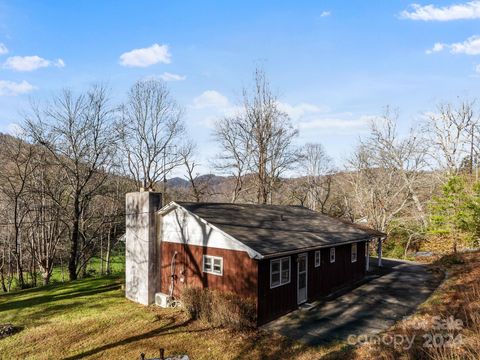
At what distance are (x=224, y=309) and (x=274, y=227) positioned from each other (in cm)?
490

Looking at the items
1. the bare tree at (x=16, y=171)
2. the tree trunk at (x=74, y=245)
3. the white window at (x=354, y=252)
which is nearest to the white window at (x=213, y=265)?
the white window at (x=354, y=252)

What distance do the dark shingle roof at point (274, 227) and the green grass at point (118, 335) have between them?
3074 millimetres

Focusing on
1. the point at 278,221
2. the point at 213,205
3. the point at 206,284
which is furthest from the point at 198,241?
the point at 278,221

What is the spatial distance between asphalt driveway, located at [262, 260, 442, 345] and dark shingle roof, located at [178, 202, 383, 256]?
266cm

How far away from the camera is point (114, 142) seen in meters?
25.8

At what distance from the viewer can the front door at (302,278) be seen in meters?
13.5

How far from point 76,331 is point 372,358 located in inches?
408

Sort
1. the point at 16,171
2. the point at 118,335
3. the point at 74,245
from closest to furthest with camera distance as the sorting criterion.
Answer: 1. the point at 118,335
2. the point at 74,245
3. the point at 16,171

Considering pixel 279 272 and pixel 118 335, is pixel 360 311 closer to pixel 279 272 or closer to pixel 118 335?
pixel 279 272

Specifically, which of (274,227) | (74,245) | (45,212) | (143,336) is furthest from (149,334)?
(45,212)

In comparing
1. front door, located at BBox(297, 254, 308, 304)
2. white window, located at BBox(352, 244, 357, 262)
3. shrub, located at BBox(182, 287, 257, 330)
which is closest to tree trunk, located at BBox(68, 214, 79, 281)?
shrub, located at BBox(182, 287, 257, 330)

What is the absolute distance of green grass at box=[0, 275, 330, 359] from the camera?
9.59m

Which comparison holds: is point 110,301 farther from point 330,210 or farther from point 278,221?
point 330,210

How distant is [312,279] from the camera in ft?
47.6
